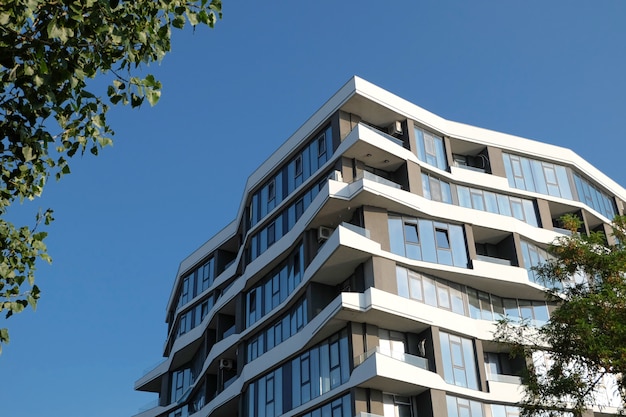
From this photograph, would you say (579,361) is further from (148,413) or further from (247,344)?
(148,413)

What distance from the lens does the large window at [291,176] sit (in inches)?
1403

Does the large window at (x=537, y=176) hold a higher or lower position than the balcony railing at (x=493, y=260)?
higher

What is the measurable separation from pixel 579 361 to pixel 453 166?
17.6 m

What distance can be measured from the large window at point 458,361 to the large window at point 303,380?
4.17m

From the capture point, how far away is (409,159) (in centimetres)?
3434

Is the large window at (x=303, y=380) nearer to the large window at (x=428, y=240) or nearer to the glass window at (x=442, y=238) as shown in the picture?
the large window at (x=428, y=240)

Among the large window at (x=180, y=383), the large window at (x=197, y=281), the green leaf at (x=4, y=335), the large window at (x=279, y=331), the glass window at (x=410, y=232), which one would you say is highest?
the large window at (x=197, y=281)

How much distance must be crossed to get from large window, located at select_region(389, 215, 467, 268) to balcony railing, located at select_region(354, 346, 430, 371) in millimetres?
4488

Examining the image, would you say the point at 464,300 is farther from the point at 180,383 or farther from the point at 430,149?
the point at 180,383

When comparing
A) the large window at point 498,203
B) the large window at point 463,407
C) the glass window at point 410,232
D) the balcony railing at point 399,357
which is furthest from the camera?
the large window at point 498,203

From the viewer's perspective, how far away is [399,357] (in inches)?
1156

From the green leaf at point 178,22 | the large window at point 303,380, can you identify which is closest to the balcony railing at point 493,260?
the large window at point 303,380

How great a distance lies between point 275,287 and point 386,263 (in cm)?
734

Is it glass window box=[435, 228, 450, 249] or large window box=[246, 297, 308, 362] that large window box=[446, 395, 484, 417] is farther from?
large window box=[246, 297, 308, 362]
